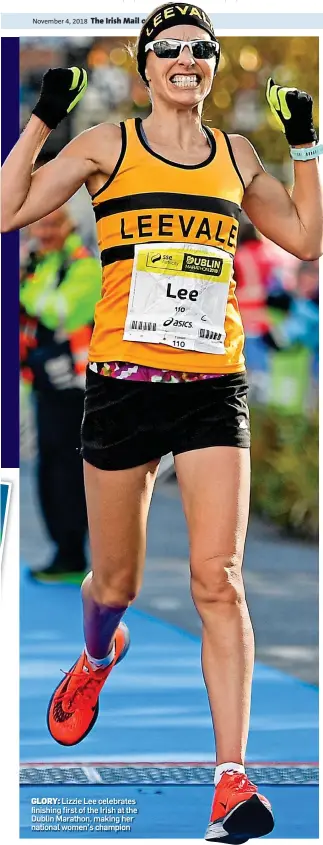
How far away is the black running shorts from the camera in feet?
17.0

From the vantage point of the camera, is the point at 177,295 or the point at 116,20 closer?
the point at 177,295

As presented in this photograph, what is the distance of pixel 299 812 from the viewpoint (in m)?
5.54

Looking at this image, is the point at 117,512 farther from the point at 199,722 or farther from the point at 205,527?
the point at 199,722

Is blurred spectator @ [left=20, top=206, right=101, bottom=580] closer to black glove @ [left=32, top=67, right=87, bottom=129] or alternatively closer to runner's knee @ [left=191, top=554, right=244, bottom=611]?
black glove @ [left=32, top=67, right=87, bottom=129]

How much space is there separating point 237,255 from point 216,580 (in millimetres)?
1624

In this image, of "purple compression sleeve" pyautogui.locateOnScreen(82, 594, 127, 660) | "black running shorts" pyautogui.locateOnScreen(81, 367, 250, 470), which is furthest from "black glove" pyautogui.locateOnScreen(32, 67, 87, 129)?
"purple compression sleeve" pyautogui.locateOnScreen(82, 594, 127, 660)

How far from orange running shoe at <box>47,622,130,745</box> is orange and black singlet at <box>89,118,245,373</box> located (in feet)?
3.47

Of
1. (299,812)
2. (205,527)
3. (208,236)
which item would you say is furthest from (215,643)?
(208,236)

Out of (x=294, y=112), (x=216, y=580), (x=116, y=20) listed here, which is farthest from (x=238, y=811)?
(x=116, y=20)

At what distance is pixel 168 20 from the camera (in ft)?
17.2

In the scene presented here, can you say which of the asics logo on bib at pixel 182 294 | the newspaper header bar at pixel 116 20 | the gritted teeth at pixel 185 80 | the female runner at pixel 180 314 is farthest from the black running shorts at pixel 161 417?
the newspaper header bar at pixel 116 20

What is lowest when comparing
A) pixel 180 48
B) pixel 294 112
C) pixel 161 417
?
pixel 161 417

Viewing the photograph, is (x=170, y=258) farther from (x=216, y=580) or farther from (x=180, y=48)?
(x=216, y=580)

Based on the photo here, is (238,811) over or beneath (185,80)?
beneath
